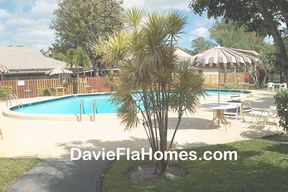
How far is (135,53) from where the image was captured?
6.20m

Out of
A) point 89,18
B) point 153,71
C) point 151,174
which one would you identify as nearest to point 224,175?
point 151,174

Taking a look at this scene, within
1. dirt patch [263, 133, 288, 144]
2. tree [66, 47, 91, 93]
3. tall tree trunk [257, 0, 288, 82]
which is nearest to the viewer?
tall tree trunk [257, 0, 288, 82]

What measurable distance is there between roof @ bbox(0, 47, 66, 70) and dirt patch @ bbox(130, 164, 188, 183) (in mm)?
25114

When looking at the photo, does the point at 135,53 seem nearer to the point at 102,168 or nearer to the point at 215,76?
the point at 102,168

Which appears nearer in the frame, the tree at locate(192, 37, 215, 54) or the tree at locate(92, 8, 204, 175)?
the tree at locate(92, 8, 204, 175)

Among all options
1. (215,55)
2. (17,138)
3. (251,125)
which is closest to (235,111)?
(251,125)

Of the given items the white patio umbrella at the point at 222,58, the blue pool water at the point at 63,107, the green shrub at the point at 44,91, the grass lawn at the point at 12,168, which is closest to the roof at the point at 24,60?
the green shrub at the point at 44,91

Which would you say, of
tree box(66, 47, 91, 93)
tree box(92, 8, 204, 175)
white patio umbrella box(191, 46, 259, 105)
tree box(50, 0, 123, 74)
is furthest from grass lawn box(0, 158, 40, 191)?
tree box(50, 0, 123, 74)

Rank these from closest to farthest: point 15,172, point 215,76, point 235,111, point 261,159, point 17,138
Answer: point 15,172 < point 261,159 < point 17,138 < point 235,111 < point 215,76

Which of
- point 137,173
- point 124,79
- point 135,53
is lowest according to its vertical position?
point 137,173

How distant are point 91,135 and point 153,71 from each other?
17.1ft

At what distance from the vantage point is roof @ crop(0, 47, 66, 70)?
3016cm

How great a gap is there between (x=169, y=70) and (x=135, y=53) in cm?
77

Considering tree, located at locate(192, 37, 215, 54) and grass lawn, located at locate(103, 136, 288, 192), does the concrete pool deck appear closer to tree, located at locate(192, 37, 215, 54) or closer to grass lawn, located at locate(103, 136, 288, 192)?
grass lawn, located at locate(103, 136, 288, 192)
